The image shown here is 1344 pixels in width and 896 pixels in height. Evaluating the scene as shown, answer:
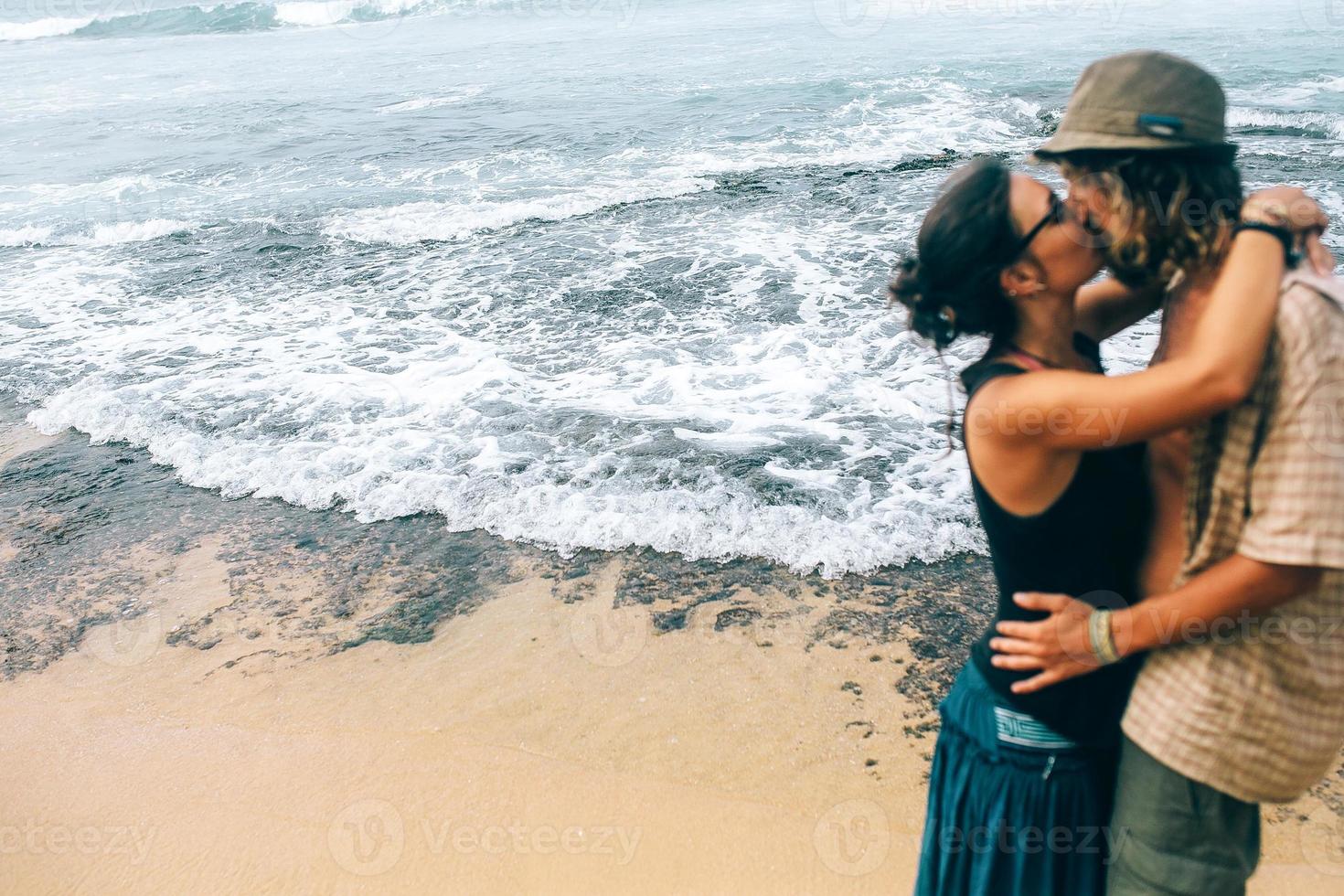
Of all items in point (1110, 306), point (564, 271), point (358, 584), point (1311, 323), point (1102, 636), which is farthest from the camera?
point (564, 271)

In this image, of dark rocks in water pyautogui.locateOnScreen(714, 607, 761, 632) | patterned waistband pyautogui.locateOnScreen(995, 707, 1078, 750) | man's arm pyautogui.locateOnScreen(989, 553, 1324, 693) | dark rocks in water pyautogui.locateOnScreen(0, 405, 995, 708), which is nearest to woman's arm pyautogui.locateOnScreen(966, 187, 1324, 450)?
man's arm pyautogui.locateOnScreen(989, 553, 1324, 693)

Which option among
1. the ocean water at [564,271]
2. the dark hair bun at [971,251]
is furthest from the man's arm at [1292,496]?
the ocean water at [564,271]

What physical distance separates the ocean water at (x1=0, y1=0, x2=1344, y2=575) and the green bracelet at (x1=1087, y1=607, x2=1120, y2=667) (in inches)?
19.1

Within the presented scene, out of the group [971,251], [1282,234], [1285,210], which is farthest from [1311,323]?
[971,251]

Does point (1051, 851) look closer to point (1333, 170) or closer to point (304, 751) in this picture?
point (304, 751)

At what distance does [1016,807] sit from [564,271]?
8041mm

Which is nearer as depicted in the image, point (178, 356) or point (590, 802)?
point (590, 802)

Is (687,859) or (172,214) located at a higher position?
(172,214)

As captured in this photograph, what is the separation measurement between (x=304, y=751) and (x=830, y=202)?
908 centimetres

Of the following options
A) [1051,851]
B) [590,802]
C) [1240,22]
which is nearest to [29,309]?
[590,802]

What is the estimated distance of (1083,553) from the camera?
5.09 ft

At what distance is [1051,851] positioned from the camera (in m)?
1.64

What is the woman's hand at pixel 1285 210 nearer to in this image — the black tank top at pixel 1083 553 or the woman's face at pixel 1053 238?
the woman's face at pixel 1053 238

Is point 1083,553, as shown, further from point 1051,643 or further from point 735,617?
point 735,617
